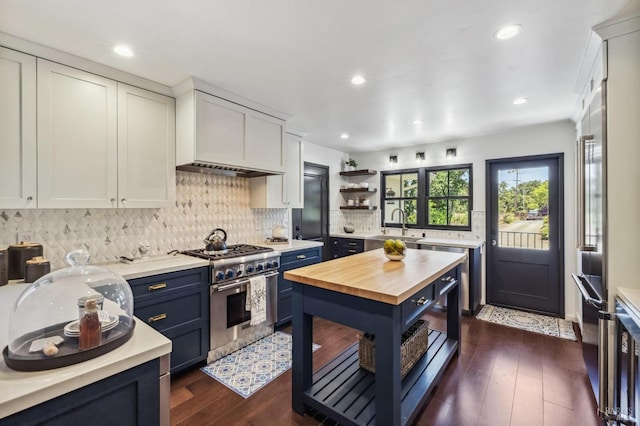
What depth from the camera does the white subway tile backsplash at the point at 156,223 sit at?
2.25 metres

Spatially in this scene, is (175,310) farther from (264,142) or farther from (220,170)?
(264,142)

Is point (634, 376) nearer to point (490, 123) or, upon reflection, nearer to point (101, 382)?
point (101, 382)

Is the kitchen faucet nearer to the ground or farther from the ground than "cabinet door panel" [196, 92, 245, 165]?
nearer to the ground

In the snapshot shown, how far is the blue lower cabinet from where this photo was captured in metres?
0.79

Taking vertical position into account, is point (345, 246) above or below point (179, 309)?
above

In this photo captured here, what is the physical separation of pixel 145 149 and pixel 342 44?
189 centimetres

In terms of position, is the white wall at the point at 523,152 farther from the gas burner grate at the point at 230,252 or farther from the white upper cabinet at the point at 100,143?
the white upper cabinet at the point at 100,143

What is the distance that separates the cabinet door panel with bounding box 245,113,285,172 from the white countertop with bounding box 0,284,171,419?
91.2 inches

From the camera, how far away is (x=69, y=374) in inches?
32.5

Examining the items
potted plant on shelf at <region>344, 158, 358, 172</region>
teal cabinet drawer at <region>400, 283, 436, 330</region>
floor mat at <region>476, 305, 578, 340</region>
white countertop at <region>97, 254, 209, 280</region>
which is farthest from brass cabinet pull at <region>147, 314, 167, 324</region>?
potted plant on shelf at <region>344, 158, 358, 172</region>

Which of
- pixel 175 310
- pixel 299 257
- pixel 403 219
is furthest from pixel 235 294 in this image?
pixel 403 219

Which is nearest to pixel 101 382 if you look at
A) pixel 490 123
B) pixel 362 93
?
pixel 362 93

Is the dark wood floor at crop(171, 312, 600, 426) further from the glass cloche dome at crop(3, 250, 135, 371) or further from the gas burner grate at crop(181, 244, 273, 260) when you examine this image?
the glass cloche dome at crop(3, 250, 135, 371)

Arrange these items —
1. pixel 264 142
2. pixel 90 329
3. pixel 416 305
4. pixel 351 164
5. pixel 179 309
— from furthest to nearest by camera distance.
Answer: pixel 351 164
pixel 264 142
pixel 179 309
pixel 416 305
pixel 90 329
